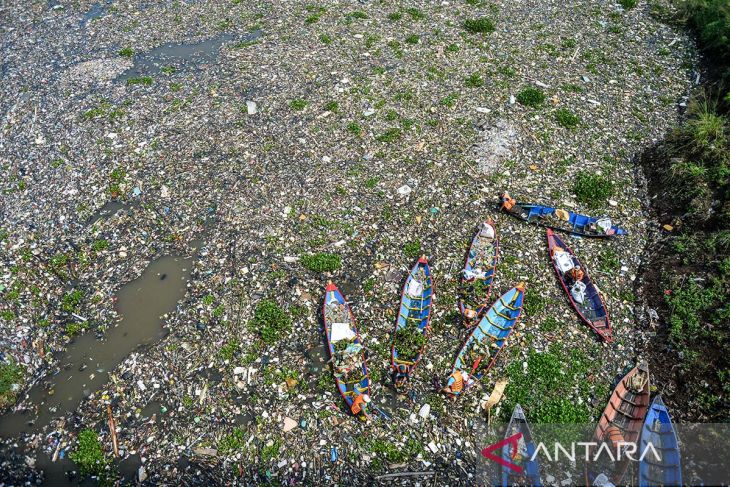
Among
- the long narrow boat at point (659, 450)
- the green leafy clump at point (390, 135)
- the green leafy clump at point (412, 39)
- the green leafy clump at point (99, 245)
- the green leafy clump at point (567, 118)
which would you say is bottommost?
the long narrow boat at point (659, 450)

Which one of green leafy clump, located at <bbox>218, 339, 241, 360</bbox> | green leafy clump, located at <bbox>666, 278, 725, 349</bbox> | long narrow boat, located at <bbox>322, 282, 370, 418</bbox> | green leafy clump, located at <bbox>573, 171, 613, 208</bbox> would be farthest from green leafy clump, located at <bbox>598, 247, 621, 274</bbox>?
green leafy clump, located at <bbox>218, 339, 241, 360</bbox>

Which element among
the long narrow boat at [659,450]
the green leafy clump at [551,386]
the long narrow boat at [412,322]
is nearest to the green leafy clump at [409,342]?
the long narrow boat at [412,322]

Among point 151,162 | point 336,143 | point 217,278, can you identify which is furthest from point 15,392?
point 336,143

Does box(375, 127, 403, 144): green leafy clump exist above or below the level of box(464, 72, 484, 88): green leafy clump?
below

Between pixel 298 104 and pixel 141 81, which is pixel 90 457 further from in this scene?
pixel 141 81

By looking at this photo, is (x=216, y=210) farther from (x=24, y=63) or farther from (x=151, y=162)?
(x=24, y=63)

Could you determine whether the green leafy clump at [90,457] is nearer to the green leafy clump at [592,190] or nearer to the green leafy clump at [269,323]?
the green leafy clump at [269,323]

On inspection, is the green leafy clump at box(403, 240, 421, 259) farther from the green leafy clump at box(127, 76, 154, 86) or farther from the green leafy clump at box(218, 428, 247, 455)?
the green leafy clump at box(127, 76, 154, 86)
